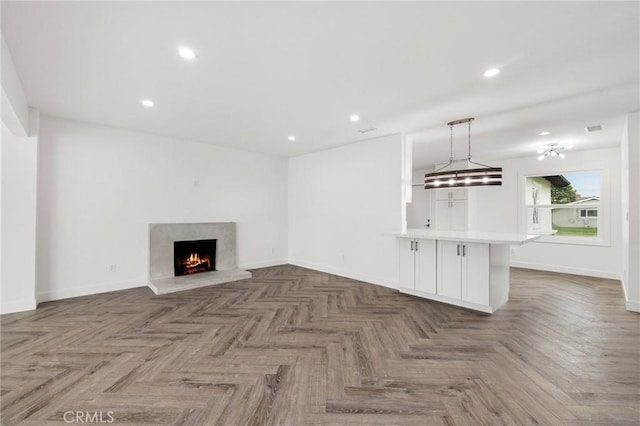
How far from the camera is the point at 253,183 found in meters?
6.54

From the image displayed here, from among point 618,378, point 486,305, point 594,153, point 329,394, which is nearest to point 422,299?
point 486,305

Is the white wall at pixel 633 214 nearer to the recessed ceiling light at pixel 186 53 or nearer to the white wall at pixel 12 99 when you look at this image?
the recessed ceiling light at pixel 186 53

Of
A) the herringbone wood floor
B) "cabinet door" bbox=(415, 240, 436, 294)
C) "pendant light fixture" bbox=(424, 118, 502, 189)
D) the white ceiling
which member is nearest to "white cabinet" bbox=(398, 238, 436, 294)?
"cabinet door" bbox=(415, 240, 436, 294)

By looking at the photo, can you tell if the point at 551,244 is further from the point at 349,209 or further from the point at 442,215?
the point at 349,209

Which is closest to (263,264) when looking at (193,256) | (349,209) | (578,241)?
(193,256)

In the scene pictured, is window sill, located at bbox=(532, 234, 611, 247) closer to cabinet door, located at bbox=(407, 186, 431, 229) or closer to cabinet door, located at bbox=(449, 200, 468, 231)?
cabinet door, located at bbox=(449, 200, 468, 231)

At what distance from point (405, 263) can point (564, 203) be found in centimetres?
480

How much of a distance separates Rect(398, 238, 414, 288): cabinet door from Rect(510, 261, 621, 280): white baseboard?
428cm

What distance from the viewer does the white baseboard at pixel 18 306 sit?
3.56m

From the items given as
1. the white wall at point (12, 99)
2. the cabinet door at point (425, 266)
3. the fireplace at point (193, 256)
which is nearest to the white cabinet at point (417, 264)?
the cabinet door at point (425, 266)

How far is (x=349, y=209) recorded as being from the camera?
5805 mm

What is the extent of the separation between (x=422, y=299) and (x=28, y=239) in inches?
223

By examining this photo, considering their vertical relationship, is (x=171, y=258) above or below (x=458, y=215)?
below

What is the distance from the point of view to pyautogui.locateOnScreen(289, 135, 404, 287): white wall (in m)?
5.10
